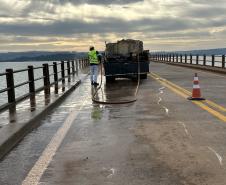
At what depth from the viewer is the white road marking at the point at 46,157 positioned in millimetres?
5480

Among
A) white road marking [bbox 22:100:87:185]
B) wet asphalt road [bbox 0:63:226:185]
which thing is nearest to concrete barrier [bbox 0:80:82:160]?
wet asphalt road [bbox 0:63:226:185]

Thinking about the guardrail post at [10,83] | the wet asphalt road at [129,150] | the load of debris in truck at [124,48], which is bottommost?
the wet asphalt road at [129,150]

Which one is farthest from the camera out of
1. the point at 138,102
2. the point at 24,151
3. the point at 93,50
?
the point at 93,50

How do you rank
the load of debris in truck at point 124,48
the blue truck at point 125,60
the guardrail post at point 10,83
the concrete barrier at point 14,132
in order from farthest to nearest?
1. the load of debris in truck at point 124,48
2. the blue truck at point 125,60
3. the guardrail post at point 10,83
4. the concrete barrier at point 14,132

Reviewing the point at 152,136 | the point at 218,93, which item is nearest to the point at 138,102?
the point at 218,93

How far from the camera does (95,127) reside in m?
9.23

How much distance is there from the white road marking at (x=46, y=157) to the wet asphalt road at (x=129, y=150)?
69mm

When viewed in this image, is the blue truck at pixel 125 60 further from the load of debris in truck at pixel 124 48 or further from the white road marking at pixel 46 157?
the white road marking at pixel 46 157

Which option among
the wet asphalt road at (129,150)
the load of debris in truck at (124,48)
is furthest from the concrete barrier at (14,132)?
the load of debris in truck at (124,48)

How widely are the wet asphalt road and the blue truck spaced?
505 inches

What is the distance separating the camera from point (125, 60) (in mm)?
25297

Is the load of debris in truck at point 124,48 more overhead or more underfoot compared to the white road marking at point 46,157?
more overhead

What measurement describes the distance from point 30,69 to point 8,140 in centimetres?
820

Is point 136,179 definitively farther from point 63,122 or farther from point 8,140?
point 63,122
